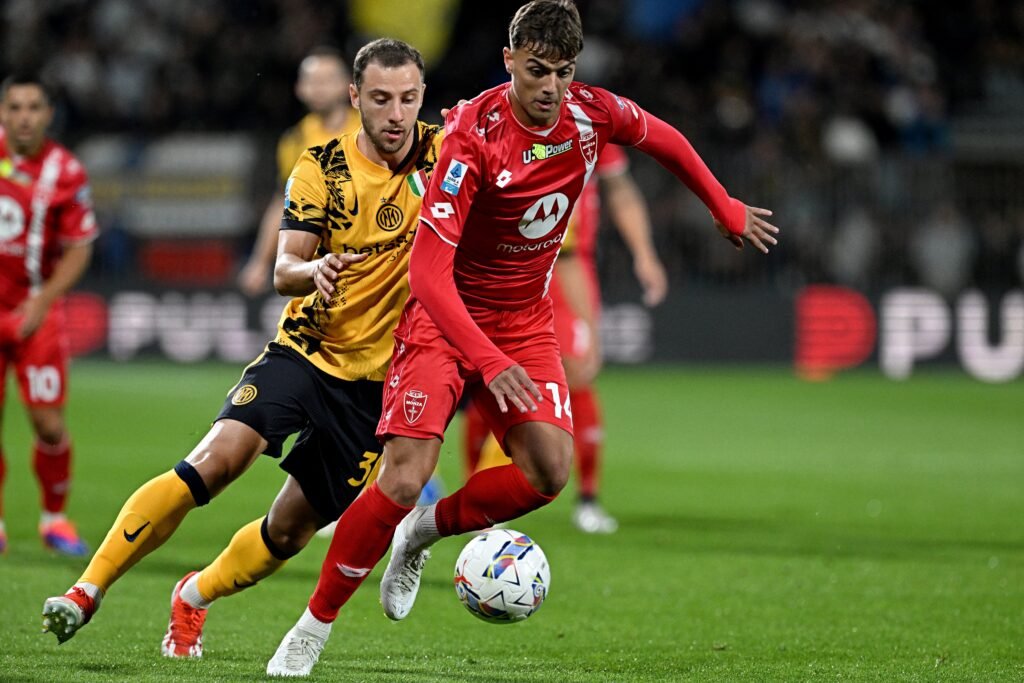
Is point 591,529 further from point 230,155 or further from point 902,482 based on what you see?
point 230,155

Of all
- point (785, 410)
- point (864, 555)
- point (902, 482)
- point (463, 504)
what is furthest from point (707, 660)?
point (785, 410)

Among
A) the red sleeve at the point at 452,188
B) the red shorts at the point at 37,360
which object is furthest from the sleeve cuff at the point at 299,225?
the red shorts at the point at 37,360

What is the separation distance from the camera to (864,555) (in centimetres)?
820

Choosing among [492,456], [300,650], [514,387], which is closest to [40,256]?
[492,456]

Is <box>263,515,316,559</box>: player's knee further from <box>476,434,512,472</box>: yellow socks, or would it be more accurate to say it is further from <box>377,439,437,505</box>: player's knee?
<box>476,434,512,472</box>: yellow socks

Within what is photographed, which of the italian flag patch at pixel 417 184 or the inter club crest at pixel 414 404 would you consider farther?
the italian flag patch at pixel 417 184

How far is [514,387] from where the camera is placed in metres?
4.96

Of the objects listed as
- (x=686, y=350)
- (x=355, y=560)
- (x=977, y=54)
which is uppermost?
(x=977, y=54)

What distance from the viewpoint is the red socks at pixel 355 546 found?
17.2ft

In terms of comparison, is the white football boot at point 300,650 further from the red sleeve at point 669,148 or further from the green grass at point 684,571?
the red sleeve at point 669,148

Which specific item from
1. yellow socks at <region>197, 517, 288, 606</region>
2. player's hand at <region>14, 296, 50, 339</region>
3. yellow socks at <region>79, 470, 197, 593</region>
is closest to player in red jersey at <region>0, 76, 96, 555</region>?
player's hand at <region>14, 296, 50, 339</region>

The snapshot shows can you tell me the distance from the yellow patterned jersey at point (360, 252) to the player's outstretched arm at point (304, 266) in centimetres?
14

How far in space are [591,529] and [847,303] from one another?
34.0 feet

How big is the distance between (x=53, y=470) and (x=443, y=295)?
4.04m
